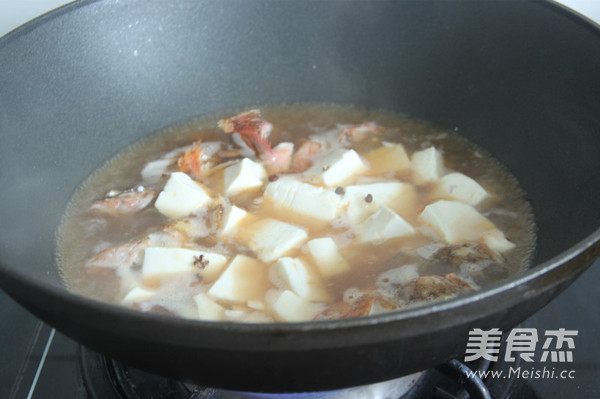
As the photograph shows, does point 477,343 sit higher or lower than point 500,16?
lower

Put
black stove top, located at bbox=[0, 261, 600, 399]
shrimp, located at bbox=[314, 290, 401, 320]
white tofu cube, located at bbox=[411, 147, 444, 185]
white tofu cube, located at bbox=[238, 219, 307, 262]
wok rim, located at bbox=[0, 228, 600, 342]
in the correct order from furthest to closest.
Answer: white tofu cube, located at bbox=[411, 147, 444, 185] < white tofu cube, located at bbox=[238, 219, 307, 262] < black stove top, located at bbox=[0, 261, 600, 399] < shrimp, located at bbox=[314, 290, 401, 320] < wok rim, located at bbox=[0, 228, 600, 342]

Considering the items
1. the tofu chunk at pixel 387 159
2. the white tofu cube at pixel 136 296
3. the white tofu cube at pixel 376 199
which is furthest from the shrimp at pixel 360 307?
the tofu chunk at pixel 387 159

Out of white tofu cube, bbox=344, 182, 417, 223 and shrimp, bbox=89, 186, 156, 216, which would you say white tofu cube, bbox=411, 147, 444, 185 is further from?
shrimp, bbox=89, 186, 156, 216

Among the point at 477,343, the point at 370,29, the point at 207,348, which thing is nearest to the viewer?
the point at 207,348

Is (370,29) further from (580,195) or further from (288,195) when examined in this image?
(580,195)

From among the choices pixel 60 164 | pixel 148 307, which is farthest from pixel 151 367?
pixel 60 164

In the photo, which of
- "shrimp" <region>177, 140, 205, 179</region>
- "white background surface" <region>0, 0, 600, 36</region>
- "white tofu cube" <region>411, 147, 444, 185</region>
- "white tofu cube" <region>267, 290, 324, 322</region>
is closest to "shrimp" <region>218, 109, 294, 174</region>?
"shrimp" <region>177, 140, 205, 179</region>
